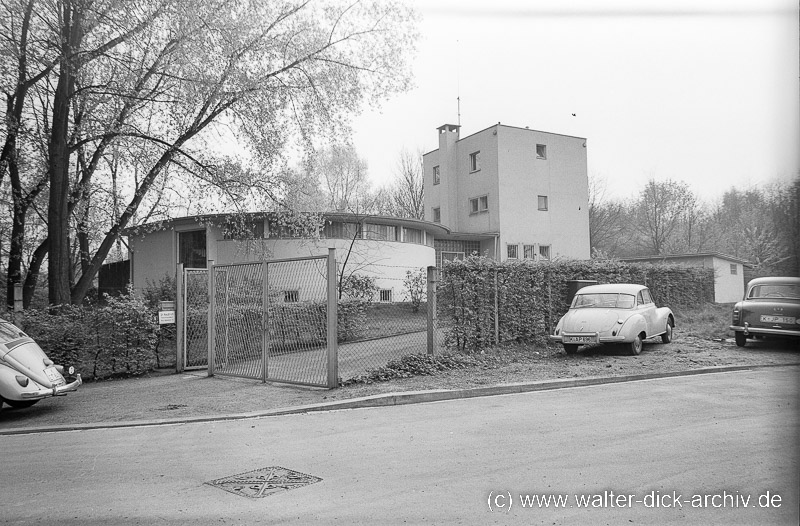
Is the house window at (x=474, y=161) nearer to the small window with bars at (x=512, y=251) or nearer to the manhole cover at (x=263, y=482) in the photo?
the small window with bars at (x=512, y=251)

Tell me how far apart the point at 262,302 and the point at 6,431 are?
4.39m

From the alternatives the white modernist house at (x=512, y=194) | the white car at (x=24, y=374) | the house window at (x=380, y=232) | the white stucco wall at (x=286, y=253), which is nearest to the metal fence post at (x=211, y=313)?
the white car at (x=24, y=374)

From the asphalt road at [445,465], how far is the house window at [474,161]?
95.1 feet

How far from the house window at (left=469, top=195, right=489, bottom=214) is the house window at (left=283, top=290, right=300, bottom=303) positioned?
24951 millimetres

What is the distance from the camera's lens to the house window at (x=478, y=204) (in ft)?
116

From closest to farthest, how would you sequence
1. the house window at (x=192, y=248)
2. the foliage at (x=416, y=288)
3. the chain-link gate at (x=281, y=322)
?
the chain-link gate at (x=281, y=322)
the foliage at (x=416, y=288)
the house window at (x=192, y=248)

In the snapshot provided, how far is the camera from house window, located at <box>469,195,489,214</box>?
116 feet

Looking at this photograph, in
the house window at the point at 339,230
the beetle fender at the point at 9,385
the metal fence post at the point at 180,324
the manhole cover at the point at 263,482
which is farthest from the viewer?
the house window at the point at 339,230

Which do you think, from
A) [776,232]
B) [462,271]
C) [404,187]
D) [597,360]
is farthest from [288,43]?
[404,187]

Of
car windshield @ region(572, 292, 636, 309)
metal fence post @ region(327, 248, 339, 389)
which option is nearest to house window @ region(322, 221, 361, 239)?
car windshield @ region(572, 292, 636, 309)

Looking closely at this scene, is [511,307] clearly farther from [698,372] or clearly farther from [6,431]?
[6,431]

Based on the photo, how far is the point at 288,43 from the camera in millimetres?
16406

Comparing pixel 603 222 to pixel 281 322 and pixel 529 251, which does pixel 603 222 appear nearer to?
pixel 529 251

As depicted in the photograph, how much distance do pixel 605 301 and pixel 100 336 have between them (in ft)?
35.2
